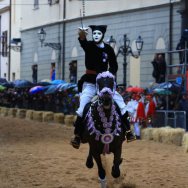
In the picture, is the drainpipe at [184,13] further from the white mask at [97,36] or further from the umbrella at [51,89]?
the white mask at [97,36]

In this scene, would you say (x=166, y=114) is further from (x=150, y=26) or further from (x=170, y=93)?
(x=150, y=26)

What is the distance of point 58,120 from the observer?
32875 mm

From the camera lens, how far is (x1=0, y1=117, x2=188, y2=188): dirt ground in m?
12.0

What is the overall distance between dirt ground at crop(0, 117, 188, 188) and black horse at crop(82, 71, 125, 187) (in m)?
1.00

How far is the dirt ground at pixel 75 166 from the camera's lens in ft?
39.4

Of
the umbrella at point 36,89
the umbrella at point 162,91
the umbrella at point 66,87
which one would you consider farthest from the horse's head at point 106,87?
the umbrella at point 36,89

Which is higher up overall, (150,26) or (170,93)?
(150,26)

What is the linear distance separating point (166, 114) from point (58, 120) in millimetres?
10988

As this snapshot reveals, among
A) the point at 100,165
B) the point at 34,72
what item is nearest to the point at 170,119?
the point at 100,165

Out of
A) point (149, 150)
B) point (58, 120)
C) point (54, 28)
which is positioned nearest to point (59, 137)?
point (149, 150)

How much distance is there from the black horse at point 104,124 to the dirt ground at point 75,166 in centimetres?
100

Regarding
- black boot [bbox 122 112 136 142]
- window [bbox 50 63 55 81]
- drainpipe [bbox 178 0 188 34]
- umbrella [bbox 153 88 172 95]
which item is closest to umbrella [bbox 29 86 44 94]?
window [bbox 50 63 55 81]

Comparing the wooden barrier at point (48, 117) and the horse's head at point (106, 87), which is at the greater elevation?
the horse's head at point (106, 87)

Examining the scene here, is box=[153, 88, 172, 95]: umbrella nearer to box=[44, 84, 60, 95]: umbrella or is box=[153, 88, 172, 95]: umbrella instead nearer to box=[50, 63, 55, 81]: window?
box=[44, 84, 60, 95]: umbrella
